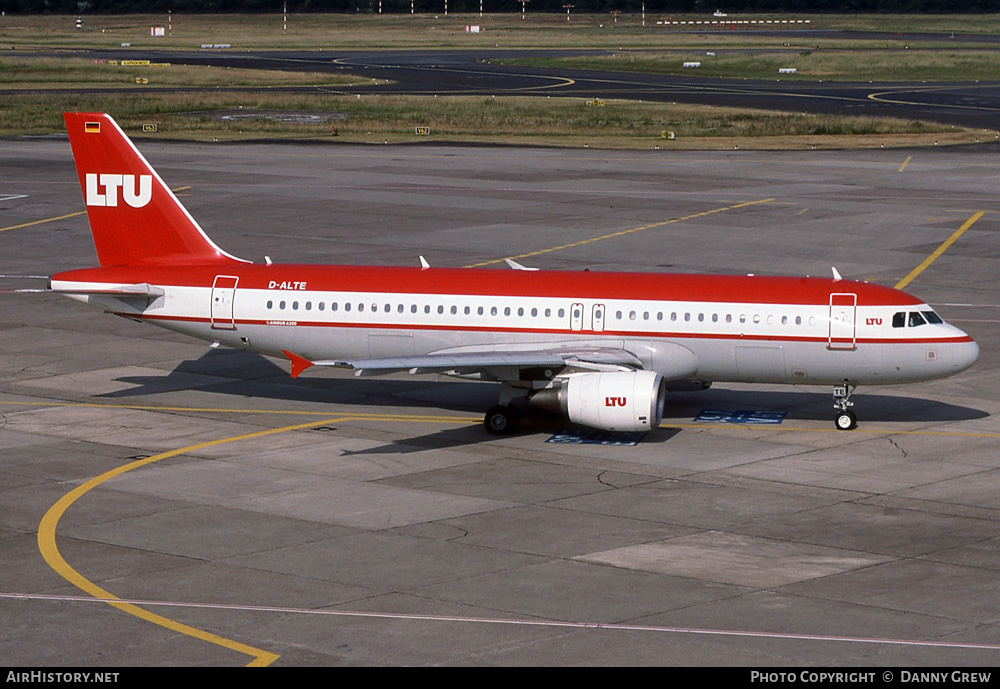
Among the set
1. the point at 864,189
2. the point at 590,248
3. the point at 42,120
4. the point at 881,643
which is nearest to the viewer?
the point at 881,643

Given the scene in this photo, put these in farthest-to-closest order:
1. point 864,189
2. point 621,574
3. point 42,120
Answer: point 42,120, point 864,189, point 621,574

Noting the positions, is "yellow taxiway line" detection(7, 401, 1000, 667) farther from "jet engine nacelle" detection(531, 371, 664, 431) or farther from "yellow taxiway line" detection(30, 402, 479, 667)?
"jet engine nacelle" detection(531, 371, 664, 431)

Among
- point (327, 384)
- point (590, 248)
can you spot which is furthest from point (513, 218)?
point (327, 384)

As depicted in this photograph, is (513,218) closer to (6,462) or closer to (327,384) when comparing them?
(327,384)

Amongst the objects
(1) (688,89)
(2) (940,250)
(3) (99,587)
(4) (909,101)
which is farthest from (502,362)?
(1) (688,89)

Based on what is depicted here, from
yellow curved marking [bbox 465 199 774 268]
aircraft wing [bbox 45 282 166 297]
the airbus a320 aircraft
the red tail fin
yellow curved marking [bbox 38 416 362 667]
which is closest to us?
yellow curved marking [bbox 38 416 362 667]

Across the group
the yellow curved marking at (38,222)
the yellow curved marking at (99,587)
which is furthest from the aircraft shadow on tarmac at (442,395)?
the yellow curved marking at (38,222)

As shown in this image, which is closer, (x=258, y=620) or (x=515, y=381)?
(x=258, y=620)

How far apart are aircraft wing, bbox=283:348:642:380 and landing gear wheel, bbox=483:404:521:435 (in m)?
0.92

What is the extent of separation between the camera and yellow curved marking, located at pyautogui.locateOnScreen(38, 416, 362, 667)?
79.7 ft

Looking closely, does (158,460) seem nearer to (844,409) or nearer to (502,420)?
(502,420)

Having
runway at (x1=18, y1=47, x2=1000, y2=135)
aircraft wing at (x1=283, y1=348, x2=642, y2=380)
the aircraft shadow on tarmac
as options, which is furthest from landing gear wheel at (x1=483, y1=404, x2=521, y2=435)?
runway at (x1=18, y1=47, x2=1000, y2=135)

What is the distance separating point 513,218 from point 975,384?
36968mm

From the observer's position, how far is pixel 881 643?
24031 mm
